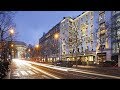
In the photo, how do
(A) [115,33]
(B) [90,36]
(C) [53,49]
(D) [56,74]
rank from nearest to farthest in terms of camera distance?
(D) [56,74]
(A) [115,33]
(B) [90,36]
(C) [53,49]

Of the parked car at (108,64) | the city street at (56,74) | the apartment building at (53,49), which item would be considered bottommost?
the city street at (56,74)

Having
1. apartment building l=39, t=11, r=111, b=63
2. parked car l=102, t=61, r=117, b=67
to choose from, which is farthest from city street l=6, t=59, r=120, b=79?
apartment building l=39, t=11, r=111, b=63

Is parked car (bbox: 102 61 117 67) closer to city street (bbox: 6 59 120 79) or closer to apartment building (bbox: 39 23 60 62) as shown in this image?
city street (bbox: 6 59 120 79)

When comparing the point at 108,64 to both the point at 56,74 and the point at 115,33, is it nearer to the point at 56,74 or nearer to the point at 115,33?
the point at 115,33

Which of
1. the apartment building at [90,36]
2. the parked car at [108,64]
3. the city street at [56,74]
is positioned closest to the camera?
the city street at [56,74]

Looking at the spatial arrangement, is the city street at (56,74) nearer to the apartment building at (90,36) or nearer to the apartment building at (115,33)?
the apartment building at (115,33)

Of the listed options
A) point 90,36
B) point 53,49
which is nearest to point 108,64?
point 90,36

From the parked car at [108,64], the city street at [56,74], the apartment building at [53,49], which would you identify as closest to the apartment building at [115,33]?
the parked car at [108,64]

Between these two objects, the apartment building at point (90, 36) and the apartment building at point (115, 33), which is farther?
the apartment building at point (90, 36)

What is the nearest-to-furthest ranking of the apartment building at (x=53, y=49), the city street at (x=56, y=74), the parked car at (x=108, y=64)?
the city street at (x=56, y=74) < the parked car at (x=108, y=64) < the apartment building at (x=53, y=49)

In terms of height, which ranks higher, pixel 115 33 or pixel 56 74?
pixel 115 33

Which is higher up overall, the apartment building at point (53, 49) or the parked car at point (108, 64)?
the apartment building at point (53, 49)
